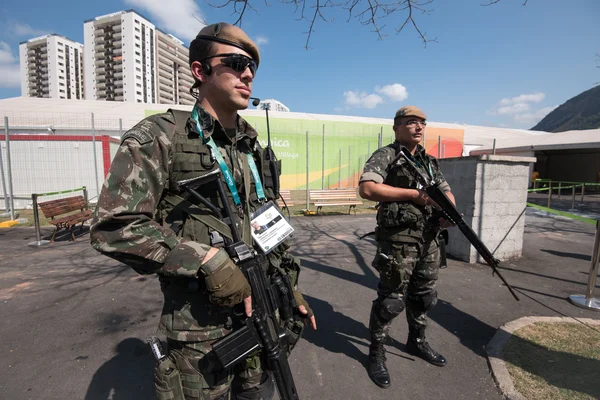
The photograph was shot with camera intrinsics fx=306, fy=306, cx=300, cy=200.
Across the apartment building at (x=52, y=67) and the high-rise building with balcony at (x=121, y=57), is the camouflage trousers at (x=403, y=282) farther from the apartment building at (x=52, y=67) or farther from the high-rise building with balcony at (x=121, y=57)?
the apartment building at (x=52, y=67)

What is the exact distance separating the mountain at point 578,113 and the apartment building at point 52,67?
133715 millimetres

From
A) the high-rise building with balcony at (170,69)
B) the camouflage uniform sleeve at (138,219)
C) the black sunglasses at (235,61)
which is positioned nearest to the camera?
the camouflage uniform sleeve at (138,219)

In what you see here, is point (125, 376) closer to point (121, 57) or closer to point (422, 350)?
point (422, 350)

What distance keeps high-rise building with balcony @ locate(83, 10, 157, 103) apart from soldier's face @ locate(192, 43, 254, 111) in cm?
10164

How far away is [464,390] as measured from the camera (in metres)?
2.34

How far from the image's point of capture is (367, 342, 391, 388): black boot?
7.88ft

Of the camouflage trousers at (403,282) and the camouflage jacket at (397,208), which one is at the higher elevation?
the camouflage jacket at (397,208)

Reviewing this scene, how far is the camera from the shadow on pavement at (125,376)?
7.35 feet

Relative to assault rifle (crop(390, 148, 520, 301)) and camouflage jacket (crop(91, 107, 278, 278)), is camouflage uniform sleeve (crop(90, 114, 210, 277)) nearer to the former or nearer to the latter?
camouflage jacket (crop(91, 107, 278, 278))

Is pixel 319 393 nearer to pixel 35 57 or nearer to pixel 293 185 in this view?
pixel 293 185

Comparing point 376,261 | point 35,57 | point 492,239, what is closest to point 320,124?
point 492,239

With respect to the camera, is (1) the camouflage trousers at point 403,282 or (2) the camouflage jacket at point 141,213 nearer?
(2) the camouflage jacket at point 141,213

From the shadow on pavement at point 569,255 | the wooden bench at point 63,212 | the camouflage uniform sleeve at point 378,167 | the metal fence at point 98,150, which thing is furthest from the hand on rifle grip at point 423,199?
the metal fence at point 98,150

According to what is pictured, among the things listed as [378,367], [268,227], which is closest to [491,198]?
[378,367]
